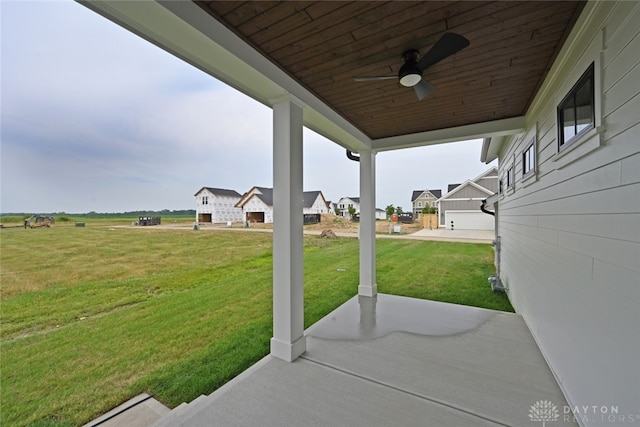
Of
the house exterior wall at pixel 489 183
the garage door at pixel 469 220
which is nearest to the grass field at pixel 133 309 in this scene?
the garage door at pixel 469 220

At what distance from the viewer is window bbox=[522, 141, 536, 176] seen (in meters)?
2.88

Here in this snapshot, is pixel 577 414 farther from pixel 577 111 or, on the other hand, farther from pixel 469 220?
pixel 469 220

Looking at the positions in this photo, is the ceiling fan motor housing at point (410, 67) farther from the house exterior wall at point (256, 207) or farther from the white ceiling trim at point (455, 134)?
the house exterior wall at point (256, 207)

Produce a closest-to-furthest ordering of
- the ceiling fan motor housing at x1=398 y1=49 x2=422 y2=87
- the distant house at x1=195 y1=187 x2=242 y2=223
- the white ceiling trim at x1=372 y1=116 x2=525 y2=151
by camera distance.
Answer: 1. the ceiling fan motor housing at x1=398 y1=49 x2=422 y2=87
2. the white ceiling trim at x1=372 y1=116 x2=525 y2=151
3. the distant house at x1=195 y1=187 x2=242 y2=223

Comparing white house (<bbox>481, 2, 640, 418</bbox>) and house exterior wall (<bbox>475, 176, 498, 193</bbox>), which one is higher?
house exterior wall (<bbox>475, 176, 498, 193</bbox>)

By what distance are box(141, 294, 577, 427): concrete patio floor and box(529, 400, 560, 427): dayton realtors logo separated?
15 mm

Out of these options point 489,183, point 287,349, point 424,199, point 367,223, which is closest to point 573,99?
point 367,223

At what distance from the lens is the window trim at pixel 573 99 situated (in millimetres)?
1551

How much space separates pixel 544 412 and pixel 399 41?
2.90 metres

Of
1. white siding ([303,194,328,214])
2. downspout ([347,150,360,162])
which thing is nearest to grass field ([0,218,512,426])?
downspout ([347,150,360,162])

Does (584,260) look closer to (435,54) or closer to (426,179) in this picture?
(435,54)

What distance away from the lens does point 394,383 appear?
205 cm

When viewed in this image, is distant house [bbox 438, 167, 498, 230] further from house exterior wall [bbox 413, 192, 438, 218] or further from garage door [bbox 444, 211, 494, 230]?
house exterior wall [bbox 413, 192, 438, 218]

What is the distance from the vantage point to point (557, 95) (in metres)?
2.15
